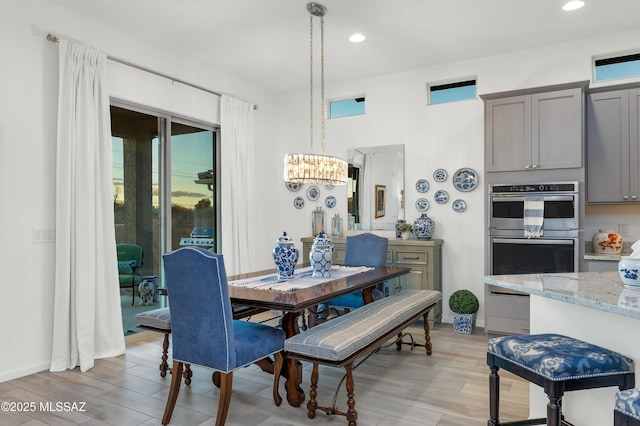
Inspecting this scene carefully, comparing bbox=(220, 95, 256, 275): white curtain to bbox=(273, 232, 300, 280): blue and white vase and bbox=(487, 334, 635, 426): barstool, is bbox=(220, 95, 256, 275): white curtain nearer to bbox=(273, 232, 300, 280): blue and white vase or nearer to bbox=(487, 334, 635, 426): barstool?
bbox=(273, 232, 300, 280): blue and white vase

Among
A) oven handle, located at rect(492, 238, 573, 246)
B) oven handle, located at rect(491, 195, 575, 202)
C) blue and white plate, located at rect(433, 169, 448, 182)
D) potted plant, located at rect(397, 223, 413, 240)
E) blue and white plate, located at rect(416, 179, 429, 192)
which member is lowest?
oven handle, located at rect(492, 238, 573, 246)

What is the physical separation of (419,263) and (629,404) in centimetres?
346

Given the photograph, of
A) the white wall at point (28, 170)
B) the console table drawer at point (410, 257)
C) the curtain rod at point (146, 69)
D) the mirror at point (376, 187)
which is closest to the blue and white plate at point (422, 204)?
the mirror at point (376, 187)

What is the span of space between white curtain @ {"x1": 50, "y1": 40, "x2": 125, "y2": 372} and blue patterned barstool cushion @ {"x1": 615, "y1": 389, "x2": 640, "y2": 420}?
3.54 meters

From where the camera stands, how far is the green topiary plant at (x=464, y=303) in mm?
4512

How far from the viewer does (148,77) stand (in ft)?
14.2

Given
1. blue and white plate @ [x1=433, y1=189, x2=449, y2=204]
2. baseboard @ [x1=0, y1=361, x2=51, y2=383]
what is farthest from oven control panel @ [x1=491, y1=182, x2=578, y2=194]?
baseboard @ [x1=0, y1=361, x2=51, y2=383]

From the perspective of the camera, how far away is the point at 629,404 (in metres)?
1.29

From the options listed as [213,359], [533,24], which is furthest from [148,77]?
[533,24]

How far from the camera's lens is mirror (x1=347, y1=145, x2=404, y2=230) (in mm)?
5277

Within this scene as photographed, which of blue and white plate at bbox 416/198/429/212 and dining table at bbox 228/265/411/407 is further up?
blue and white plate at bbox 416/198/429/212

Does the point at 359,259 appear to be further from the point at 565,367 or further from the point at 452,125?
the point at 565,367

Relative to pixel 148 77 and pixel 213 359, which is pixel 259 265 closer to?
pixel 148 77

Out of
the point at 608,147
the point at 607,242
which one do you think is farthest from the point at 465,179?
the point at 607,242
